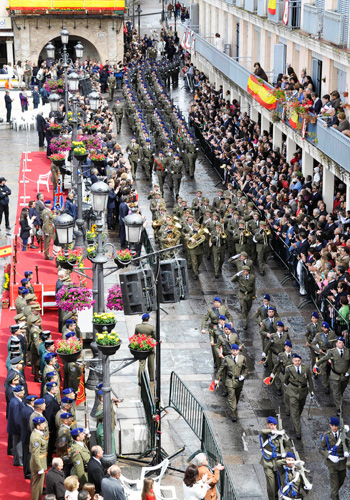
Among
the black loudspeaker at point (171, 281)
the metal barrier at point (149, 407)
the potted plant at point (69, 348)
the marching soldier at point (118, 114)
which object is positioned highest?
the black loudspeaker at point (171, 281)

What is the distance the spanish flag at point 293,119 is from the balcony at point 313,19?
9.24 feet

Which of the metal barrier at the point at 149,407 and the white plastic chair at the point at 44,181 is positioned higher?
the metal barrier at the point at 149,407

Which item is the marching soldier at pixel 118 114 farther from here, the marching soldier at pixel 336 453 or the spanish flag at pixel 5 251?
the marching soldier at pixel 336 453

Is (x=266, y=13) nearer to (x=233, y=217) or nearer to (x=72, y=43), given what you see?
(x=233, y=217)

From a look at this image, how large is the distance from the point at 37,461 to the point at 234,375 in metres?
4.53

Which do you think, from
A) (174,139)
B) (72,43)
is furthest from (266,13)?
(72,43)

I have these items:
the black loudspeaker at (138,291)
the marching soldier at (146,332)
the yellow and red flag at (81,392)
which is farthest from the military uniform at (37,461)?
the marching soldier at (146,332)

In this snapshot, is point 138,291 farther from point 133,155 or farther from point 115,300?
point 133,155

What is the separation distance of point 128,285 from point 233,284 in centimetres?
1160

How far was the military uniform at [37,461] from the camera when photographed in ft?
51.7

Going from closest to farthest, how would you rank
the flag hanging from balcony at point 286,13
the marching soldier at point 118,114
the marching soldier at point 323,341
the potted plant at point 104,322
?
the potted plant at point 104,322 < the marching soldier at point 323,341 < the flag hanging from balcony at point 286,13 < the marching soldier at point 118,114

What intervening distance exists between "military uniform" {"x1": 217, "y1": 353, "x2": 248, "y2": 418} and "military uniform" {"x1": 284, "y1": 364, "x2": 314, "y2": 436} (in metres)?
0.98

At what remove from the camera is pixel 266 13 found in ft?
130

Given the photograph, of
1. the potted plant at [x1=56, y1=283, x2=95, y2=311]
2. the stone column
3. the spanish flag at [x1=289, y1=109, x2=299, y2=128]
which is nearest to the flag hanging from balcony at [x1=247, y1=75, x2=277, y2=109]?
the spanish flag at [x1=289, y1=109, x2=299, y2=128]
